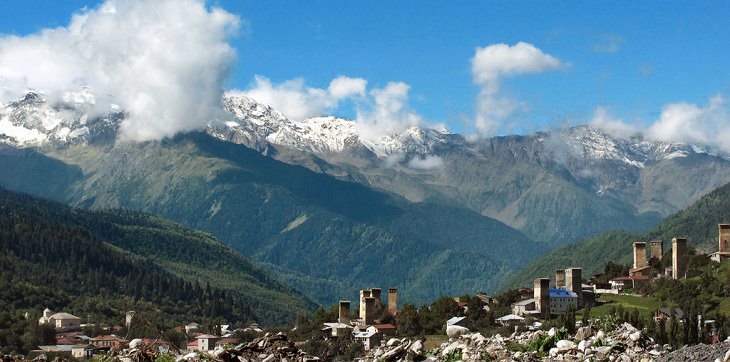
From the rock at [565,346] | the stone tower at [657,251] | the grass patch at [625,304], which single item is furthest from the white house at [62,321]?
the rock at [565,346]

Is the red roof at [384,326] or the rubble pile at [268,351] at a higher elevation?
the rubble pile at [268,351]

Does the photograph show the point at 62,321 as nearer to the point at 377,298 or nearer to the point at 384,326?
the point at 377,298

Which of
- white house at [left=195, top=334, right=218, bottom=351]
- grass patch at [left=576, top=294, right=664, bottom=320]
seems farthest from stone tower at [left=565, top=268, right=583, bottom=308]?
white house at [left=195, top=334, right=218, bottom=351]

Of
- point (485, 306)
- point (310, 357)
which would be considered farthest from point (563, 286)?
point (310, 357)

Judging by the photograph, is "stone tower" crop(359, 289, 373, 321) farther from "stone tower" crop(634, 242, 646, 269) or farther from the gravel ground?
the gravel ground

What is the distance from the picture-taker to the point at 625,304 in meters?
119

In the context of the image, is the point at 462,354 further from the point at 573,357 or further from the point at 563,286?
the point at 563,286

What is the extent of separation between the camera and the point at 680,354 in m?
36.0

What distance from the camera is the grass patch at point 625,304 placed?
11138 cm

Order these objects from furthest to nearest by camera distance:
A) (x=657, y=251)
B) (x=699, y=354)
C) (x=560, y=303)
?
(x=657, y=251) → (x=560, y=303) → (x=699, y=354)

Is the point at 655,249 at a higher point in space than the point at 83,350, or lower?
higher

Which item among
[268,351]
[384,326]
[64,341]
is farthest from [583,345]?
[64,341]

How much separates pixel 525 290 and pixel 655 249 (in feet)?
92.0

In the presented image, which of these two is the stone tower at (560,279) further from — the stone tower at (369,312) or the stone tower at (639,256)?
the stone tower at (369,312)
